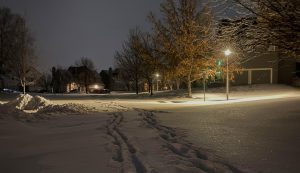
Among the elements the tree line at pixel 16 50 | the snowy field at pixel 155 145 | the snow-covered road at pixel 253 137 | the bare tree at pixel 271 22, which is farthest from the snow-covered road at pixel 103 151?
the tree line at pixel 16 50

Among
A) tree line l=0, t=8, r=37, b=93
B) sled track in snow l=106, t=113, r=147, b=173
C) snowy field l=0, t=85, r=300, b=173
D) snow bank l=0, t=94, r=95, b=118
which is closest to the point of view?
sled track in snow l=106, t=113, r=147, b=173

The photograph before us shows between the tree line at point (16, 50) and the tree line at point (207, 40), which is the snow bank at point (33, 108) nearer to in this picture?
the tree line at point (207, 40)

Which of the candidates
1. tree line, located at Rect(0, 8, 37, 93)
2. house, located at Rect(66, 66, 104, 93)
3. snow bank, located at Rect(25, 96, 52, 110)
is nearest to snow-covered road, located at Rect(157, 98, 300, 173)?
snow bank, located at Rect(25, 96, 52, 110)

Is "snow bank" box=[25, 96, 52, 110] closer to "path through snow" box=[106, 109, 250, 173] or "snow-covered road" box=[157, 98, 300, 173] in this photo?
"snow-covered road" box=[157, 98, 300, 173]

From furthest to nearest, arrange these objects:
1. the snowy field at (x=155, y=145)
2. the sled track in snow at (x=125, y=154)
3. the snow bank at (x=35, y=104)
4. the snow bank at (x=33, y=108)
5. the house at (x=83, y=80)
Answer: the house at (x=83, y=80)
the snow bank at (x=35, y=104)
the snow bank at (x=33, y=108)
the snowy field at (x=155, y=145)
the sled track in snow at (x=125, y=154)

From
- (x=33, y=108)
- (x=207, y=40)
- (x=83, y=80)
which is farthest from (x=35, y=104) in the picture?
(x=83, y=80)

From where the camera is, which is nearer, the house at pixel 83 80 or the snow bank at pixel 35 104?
the snow bank at pixel 35 104

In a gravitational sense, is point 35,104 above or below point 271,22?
below

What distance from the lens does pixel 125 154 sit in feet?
26.9

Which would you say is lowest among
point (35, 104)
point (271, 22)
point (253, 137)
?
point (253, 137)

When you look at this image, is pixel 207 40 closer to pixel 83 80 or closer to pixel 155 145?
pixel 155 145

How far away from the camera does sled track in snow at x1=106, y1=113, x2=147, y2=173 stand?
6.97 meters

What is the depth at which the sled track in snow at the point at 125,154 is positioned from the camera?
6967 mm

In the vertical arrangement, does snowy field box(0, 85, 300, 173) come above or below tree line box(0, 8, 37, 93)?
below
